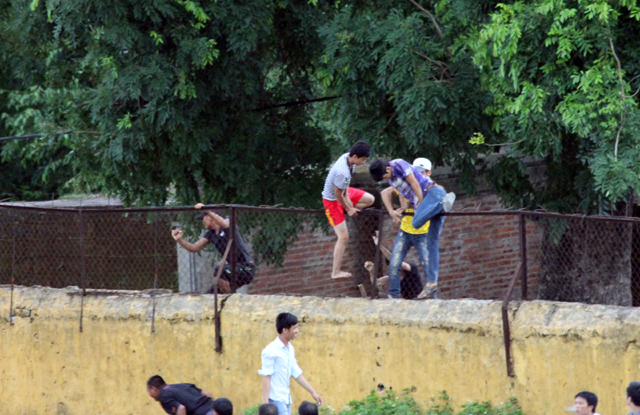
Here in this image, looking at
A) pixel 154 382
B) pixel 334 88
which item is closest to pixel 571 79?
pixel 334 88

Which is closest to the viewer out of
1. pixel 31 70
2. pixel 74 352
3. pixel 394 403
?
pixel 394 403

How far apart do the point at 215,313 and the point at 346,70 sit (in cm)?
286

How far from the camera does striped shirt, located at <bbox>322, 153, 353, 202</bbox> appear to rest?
7227 millimetres

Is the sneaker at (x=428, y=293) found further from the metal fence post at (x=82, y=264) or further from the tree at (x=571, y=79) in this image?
the metal fence post at (x=82, y=264)

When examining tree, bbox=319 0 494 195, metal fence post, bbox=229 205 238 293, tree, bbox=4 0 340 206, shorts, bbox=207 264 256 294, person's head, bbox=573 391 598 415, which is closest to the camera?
person's head, bbox=573 391 598 415

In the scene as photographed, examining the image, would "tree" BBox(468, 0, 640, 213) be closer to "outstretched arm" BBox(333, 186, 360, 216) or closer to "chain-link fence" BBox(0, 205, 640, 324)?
"chain-link fence" BBox(0, 205, 640, 324)

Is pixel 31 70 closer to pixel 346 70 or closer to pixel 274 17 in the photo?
pixel 274 17

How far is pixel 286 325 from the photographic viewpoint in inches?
245

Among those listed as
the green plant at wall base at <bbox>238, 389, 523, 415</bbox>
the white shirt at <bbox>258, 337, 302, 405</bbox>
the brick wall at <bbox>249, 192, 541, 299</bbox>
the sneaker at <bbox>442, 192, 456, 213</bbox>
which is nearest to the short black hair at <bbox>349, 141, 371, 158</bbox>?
the sneaker at <bbox>442, 192, 456, 213</bbox>

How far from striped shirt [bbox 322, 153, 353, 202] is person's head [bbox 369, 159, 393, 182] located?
0.77ft

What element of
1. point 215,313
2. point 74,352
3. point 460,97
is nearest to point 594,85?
point 460,97

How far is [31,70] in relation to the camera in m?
11.4

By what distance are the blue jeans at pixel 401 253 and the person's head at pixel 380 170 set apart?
20.0 inches

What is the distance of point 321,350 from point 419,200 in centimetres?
156
